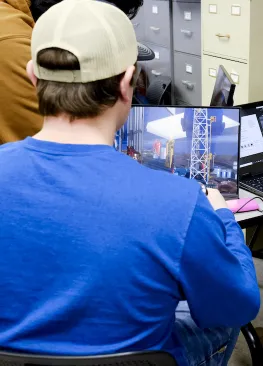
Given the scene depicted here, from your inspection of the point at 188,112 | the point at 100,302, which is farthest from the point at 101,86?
the point at 188,112

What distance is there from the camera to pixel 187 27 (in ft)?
11.4

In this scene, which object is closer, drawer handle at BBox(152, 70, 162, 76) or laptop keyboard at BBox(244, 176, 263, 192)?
laptop keyboard at BBox(244, 176, 263, 192)

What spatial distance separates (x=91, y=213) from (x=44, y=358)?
8.7 inches

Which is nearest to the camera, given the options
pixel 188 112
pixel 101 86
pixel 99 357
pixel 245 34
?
pixel 99 357

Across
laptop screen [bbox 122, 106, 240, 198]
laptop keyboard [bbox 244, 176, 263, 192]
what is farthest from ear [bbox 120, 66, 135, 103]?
laptop keyboard [bbox 244, 176, 263, 192]

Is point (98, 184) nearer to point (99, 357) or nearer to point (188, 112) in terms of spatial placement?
point (99, 357)

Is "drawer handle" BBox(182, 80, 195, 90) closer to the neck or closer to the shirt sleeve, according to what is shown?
the shirt sleeve

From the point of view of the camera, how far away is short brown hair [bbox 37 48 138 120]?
0.86 meters

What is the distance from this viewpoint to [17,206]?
81cm

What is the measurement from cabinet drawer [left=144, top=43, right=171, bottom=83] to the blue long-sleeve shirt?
10.4 ft

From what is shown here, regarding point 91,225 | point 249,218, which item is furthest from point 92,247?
point 249,218

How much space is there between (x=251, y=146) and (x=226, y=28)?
119 centimetres

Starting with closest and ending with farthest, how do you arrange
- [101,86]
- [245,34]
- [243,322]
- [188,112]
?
[101,86], [243,322], [188,112], [245,34]

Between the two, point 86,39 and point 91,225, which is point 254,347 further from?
point 86,39
